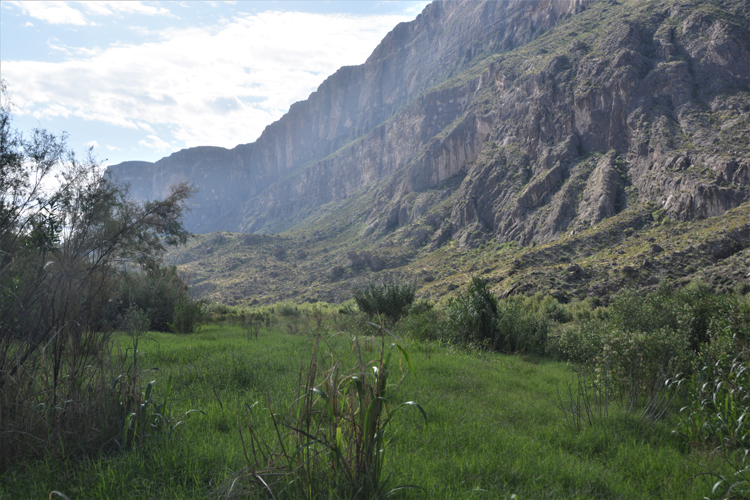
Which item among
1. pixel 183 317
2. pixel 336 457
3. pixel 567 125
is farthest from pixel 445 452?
pixel 567 125

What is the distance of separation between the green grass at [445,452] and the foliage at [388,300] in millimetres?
8028

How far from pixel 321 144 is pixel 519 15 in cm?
9619

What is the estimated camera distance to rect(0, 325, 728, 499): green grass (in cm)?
293

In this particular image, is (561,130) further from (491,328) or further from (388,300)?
(491,328)

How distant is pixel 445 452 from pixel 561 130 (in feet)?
214

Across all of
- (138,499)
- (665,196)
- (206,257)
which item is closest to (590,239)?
(665,196)

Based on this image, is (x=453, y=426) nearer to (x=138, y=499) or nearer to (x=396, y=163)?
(x=138, y=499)

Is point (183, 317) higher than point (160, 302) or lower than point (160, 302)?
lower

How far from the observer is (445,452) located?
3750 mm

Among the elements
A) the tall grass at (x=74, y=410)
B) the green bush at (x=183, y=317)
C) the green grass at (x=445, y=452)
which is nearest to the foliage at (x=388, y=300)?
the green bush at (x=183, y=317)

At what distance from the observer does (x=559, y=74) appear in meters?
62.4

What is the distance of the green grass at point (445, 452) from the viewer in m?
2.93

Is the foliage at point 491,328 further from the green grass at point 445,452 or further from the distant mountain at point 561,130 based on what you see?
the distant mountain at point 561,130

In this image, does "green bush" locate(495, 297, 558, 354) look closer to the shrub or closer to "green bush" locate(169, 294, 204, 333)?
the shrub
